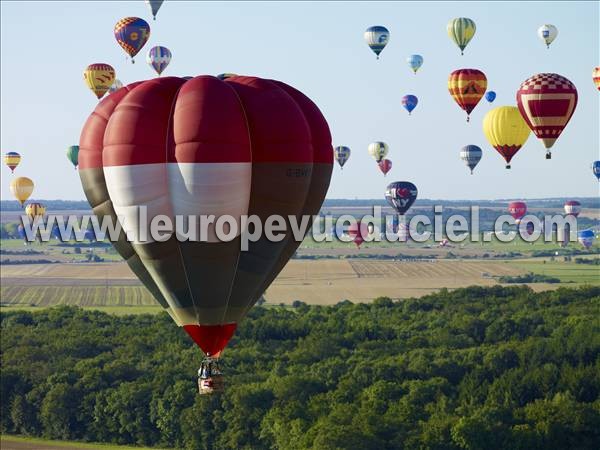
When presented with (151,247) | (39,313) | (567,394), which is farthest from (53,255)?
(151,247)

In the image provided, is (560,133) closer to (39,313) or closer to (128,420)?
(128,420)

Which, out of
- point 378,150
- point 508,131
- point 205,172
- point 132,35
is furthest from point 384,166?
point 205,172

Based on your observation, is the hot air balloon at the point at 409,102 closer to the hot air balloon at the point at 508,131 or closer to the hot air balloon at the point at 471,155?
the hot air balloon at the point at 471,155

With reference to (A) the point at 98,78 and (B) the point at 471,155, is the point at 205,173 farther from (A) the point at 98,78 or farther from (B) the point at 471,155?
(B) the point at 471,155

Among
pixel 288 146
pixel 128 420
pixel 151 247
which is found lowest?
pixel 128 420

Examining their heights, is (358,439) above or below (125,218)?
below

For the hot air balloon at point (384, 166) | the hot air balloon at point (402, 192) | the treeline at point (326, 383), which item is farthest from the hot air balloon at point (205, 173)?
the hot air balloon at point (384, 166)

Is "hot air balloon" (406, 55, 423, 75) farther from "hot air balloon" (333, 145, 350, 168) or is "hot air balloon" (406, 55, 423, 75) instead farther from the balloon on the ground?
the balloon on the ground
